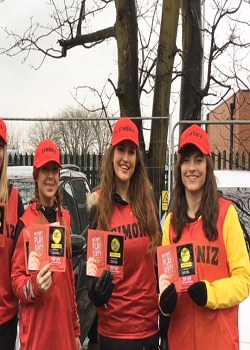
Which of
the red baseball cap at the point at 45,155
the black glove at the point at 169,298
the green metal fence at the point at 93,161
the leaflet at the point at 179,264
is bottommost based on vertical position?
the black glove at the point at 169,298

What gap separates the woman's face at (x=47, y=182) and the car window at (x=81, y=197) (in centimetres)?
211

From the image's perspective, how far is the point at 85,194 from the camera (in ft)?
19.1

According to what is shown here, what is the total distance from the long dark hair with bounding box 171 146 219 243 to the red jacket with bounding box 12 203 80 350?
2.51ft

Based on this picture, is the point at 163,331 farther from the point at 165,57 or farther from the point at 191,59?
the point at 191,59

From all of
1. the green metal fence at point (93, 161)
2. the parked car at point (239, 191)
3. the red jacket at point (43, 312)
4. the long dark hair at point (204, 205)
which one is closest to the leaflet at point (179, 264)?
the long dark hair at point (204, 205)

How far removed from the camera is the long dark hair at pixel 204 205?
103 inches

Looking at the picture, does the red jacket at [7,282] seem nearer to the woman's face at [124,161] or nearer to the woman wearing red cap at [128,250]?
the woman wearing red cap at [128,250]

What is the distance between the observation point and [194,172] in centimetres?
274

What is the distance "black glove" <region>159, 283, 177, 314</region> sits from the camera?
8.37 feet

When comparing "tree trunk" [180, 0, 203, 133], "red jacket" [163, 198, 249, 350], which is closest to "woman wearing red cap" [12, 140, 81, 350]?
"red jacket" [163, 198, 249, 350]

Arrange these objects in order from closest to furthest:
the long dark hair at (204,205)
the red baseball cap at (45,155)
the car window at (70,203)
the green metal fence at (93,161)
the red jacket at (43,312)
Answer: the long dark hair at (204,205) → the red jacket at (43,312) → the red baseball cap at (45,155) → the car window at (70,203) → the green metal fence at (93,161)

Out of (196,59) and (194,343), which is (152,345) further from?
(196,59)

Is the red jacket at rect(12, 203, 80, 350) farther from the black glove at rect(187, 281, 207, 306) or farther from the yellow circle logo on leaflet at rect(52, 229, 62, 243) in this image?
the black glove at rect(187, 281, 207, 306)

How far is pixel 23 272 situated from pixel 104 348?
67 centimetres
